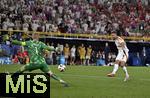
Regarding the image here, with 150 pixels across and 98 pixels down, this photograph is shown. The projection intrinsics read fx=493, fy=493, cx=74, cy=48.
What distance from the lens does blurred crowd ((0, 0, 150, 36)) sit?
35.4 metres

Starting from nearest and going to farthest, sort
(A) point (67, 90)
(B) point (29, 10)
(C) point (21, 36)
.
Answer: (A) point (67, 90)
(C) point (21, 36)
(B) point (29, 10)

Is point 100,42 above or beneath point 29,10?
beneath

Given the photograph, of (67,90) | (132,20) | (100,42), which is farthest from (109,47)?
(67,90)

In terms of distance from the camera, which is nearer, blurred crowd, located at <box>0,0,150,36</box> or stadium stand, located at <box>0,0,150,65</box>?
stadium stand, located at <box>0,0,150,65</box>

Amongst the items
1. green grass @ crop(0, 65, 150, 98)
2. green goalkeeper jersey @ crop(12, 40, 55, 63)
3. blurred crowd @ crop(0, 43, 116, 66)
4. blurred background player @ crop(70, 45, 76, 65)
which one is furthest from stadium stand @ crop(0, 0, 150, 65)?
green goalkeeper jersey @ crop(12, 40, 55, 63)

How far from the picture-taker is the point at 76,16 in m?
Result: 39.3

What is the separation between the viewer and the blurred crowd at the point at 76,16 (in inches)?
1394

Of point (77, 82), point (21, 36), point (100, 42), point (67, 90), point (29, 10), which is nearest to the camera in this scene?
point (67, 90)

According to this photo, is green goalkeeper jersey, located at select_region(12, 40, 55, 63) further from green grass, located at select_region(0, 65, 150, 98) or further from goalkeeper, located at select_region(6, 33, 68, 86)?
green grass, located at select_region(0, 65, 150, 98)

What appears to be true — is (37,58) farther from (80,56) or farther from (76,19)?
(76,19)

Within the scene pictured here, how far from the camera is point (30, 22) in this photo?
3553 cm

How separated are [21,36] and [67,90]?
17290 mm

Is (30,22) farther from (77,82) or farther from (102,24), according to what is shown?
(77,82)

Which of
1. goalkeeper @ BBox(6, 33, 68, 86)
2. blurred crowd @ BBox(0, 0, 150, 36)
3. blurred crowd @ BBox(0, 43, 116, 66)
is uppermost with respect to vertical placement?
blurred crowd @ BBox(0, 0, 150, 36)
